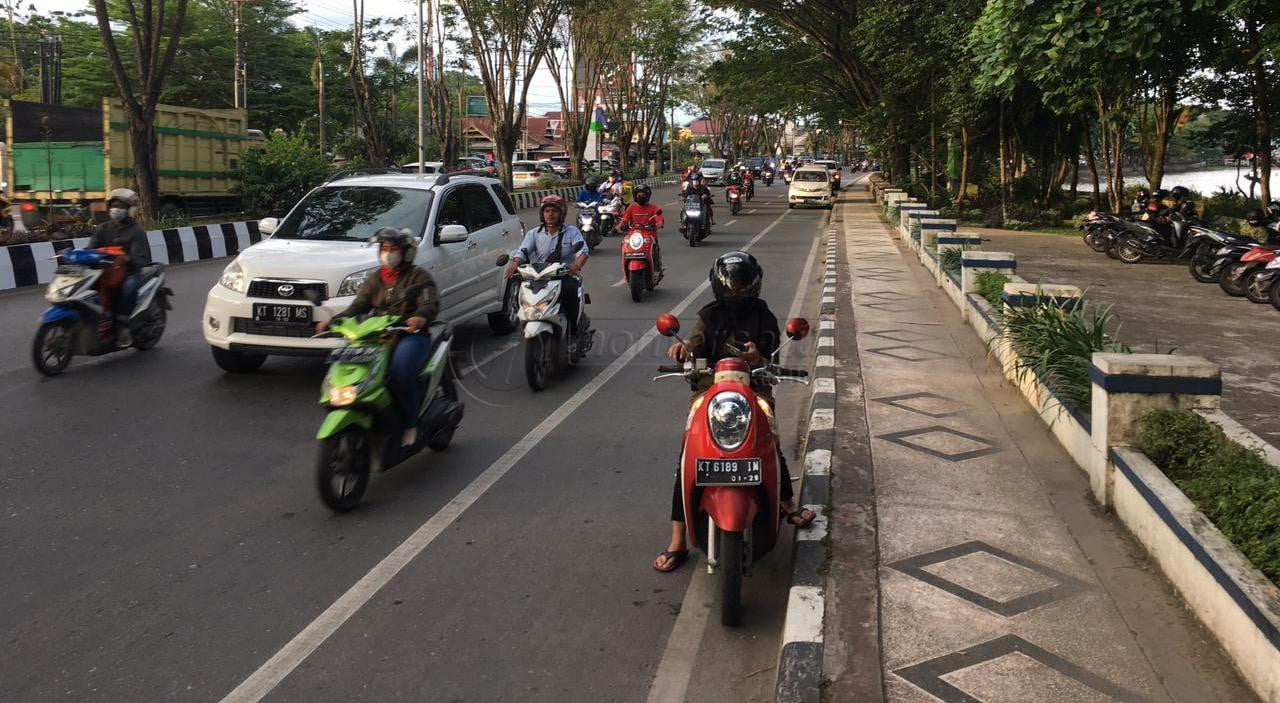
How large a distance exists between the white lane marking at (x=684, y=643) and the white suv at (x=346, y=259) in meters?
4.25

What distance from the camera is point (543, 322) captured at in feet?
28.2

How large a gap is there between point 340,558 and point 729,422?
2032mm

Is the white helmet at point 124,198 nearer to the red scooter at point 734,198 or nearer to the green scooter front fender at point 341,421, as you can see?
the green scooter front fender at point 341,421

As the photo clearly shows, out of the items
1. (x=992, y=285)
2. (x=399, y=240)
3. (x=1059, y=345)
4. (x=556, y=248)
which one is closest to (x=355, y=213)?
(x=556, y=248)

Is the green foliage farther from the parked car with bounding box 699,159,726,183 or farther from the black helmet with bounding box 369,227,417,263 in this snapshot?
the parked car with bounding box 699,159,726,183

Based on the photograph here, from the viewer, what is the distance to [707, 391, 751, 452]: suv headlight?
4.32 m

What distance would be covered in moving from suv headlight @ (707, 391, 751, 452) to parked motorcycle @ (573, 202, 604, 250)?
15486 millimetres

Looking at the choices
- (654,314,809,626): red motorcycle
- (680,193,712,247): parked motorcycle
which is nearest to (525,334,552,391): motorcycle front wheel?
(654,314,809,626): red motorcycle

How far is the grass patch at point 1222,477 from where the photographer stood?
13.4ft

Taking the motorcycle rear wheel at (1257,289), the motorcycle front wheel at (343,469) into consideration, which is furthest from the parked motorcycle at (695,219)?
the motorcycle front wheel at (343,469)

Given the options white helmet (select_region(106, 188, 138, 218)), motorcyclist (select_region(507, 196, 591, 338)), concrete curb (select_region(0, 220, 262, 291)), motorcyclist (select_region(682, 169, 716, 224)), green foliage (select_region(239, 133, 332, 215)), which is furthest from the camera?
green foliage (select_region(239, 133, 332, 215))

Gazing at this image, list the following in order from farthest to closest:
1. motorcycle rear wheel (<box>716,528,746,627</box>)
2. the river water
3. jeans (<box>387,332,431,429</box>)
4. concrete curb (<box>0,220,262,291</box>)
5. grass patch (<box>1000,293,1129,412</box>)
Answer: the river water
concrete curb (<box>0,220,262,291</box>)
grass patch (<box>1000,293,1129,412</box>)
jeans (<box>387,332,431,429</box>)
motorcycle rear wheel (<box>716,528,746,627</box>)

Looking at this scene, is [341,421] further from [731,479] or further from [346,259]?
[346,259]

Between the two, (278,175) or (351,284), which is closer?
(351,284)
